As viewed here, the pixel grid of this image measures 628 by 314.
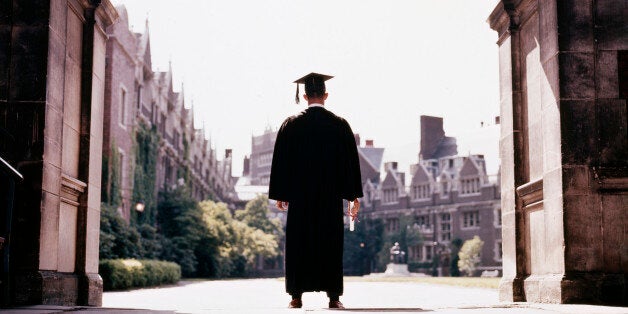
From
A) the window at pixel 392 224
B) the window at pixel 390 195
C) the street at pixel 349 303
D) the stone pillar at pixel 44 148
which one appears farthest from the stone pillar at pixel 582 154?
the window at pixel 390 195

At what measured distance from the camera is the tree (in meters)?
57.0

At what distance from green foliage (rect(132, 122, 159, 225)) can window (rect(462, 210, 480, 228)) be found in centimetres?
3174

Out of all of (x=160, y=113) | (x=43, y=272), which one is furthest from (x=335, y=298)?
(x=160, y=113)

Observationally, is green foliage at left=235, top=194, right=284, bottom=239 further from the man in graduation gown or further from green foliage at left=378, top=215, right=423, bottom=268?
the man in graduation gown

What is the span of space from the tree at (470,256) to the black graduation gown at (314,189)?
5048 centimetres

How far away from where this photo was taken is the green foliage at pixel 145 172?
110 feet

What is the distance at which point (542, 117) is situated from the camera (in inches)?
335

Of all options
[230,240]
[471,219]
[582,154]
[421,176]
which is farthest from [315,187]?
[421,176]

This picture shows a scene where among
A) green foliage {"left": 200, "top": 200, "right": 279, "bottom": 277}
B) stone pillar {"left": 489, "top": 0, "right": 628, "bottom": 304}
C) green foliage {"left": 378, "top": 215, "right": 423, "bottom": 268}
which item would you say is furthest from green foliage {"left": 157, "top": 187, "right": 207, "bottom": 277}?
stone pillar {"left": 489, "top": 0, "right": 628, "bottom": 304}

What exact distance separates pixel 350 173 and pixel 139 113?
1086 inches

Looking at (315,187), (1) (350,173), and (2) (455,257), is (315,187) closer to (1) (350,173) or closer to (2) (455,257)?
(1) (350,173)

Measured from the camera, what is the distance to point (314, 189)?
768 centimetres

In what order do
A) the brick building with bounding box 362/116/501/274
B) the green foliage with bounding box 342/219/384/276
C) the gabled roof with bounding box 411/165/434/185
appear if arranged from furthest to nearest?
the green foliage with bounding box 342/219/384/276
the gabled roof with bounding box 411/165/434/185
the brick building with bounding box 362/116/501/274

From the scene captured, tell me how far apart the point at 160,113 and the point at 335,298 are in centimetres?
3353
